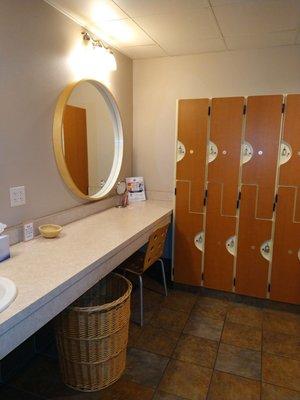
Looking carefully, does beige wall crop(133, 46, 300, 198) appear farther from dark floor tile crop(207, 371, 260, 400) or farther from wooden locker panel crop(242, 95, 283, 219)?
dark floor tile crop(207, 371, 260, 400)

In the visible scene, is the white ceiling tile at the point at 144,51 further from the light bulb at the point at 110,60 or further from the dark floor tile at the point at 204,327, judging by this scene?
the dark floor tile at the point at 204,327

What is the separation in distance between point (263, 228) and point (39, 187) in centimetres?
183

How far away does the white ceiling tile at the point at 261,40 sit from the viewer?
243 centimetres

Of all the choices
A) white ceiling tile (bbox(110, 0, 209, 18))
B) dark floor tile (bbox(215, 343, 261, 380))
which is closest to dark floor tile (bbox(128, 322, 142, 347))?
dark floor tile (bbox(215, 343, 261, 380))

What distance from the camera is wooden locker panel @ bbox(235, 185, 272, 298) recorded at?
2594 millimetres

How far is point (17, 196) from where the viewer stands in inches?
73.0

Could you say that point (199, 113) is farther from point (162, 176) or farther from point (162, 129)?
point (162, 176)

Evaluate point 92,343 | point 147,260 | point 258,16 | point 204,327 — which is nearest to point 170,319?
point 204,327

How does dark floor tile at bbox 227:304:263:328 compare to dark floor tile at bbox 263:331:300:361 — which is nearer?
dark floor tile at bbox 263:331:300:361

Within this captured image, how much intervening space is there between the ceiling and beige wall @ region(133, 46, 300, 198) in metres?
0.13

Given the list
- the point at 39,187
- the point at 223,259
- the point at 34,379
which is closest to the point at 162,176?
the point at 223,259

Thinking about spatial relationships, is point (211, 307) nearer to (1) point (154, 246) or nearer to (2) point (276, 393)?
(1) point (154, 246)

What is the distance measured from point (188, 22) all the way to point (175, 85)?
2.96 feet

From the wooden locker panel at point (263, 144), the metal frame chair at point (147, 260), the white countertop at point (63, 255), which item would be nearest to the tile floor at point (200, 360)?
the metal frame chair at point (147, 260)
